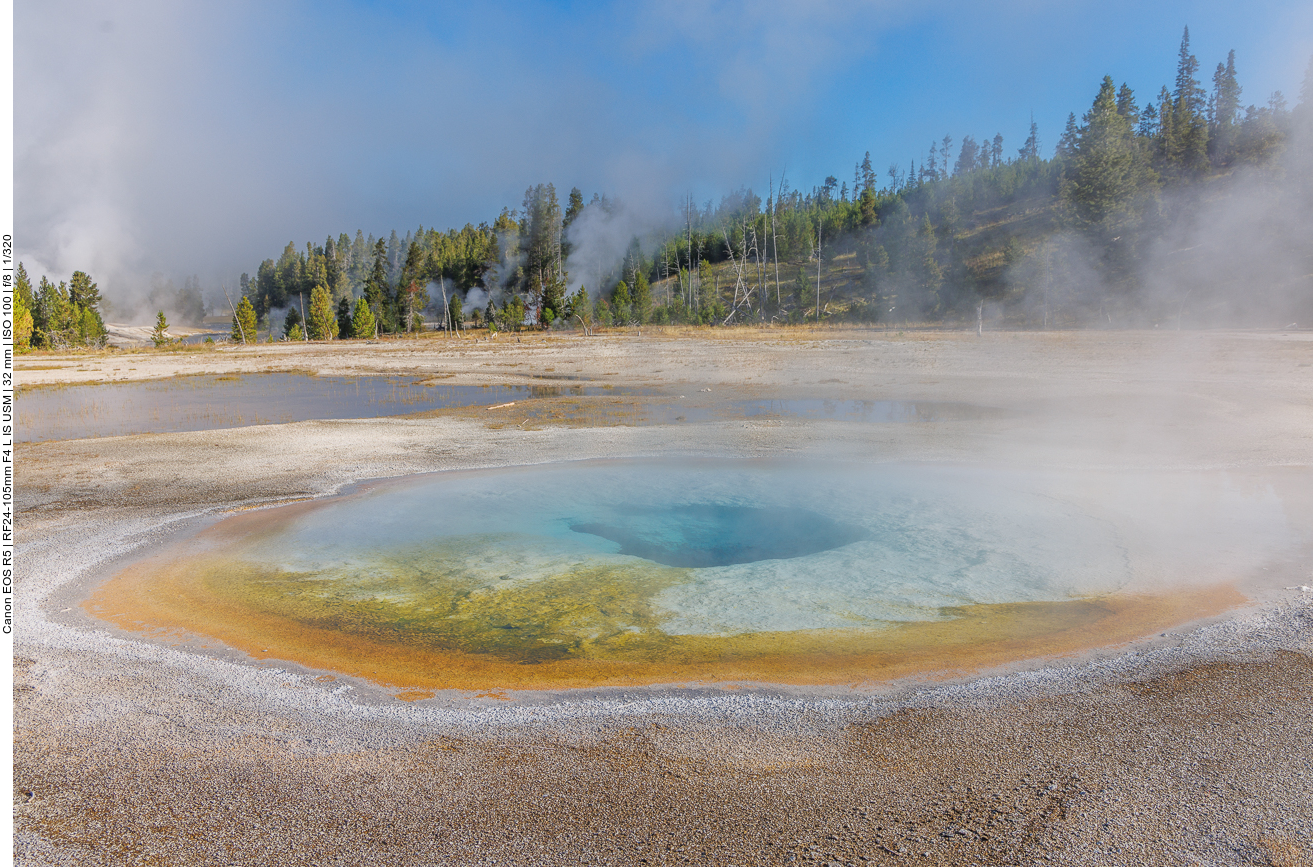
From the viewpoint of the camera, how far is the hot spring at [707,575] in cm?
489

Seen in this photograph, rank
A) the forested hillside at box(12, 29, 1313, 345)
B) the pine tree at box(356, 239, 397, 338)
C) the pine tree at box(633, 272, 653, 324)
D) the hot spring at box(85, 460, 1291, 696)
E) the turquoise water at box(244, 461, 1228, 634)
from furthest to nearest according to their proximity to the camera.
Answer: the pine tree at box(356, 239, 397, 338) → the pine tree at box(633, 272, 653, 324) → the forested hillside at box(12, 29, 1313, 345) → the turquoise water at box(244, 461, 1228, 634) → the hot spring at box(85, 460, 1291, 696)

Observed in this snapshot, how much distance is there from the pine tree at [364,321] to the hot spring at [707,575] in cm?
5499

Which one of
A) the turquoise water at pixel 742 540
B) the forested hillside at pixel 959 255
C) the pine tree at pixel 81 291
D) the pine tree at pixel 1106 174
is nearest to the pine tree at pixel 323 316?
the forested hillside at pixel 959 255

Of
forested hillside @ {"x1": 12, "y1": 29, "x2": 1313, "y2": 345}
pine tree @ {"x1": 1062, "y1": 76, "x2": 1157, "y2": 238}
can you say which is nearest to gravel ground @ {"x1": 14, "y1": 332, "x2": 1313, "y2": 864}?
→ forested hillside @ {"x1": 12, "y1": 29, "x2": 1313, "y2": 345}

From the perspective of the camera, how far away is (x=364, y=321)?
60.6 meters

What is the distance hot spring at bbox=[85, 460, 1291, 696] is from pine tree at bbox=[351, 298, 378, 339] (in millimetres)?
54989

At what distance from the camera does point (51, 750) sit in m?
3.65

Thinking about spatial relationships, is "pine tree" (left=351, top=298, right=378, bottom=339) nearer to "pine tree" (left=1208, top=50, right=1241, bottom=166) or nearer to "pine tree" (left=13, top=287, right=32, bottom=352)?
"pine tree" (left=13, top=287, right=32, bottom=352)

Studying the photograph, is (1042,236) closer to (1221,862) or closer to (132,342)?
(1221,862)

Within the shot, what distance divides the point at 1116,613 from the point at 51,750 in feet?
20.4

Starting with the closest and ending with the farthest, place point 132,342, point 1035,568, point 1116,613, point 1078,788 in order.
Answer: point 1078,788
point 1116,613
point 1035,568
point 132,342

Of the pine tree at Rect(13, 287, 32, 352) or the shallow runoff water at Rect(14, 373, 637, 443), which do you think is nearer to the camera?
the shallow runoff water at Rect(14, 373, 637, 443)

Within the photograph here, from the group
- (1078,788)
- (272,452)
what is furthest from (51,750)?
(272,452)

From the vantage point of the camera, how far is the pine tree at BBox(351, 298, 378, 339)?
198ft
